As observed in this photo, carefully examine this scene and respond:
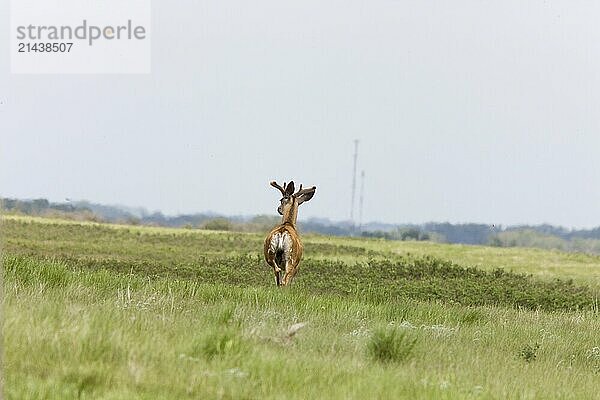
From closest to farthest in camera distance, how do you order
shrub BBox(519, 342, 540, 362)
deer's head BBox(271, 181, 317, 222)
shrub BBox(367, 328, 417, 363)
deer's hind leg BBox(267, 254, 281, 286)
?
1. shrub BBox(367, 328, 417, 363)
2. shrub BBox(519, 342, 540, 362)
3. deer's hind leg BBox(267, 254, 281, 286)
4. deer's head BBox(271, 181, 317, 222)

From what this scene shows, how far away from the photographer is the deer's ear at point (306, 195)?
53.7ft

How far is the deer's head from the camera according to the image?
53.0ft

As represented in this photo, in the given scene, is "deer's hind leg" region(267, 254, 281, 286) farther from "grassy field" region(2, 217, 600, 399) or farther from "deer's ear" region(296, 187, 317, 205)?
"grassy field" region(2, 217, 600, 399)

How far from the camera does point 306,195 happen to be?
16.5 m

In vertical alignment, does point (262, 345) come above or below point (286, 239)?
below

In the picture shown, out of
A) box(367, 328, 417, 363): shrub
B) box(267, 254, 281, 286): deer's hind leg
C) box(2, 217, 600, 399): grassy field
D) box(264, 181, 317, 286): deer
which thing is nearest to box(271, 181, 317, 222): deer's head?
box(264, 181, 317, 286): deer

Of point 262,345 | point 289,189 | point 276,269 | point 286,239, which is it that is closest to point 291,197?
point 289,189

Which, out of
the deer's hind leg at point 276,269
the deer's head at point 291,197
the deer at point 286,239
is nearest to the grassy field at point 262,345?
the deer at point 286,239

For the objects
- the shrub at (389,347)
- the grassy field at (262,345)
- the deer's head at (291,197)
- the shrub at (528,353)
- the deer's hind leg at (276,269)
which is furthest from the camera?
the deer's head at (291,197)

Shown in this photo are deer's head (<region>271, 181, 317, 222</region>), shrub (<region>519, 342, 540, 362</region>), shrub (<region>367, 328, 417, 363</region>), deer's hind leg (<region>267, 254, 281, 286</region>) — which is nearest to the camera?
shrub (<region>367, 328, 417, 363</region>)

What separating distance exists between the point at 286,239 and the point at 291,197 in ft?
2.90

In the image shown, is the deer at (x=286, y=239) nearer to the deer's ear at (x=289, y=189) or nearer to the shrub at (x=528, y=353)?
the deer's ear at (x=289, y=189)

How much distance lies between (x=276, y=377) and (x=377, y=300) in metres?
9.52

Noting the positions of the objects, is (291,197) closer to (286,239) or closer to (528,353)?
(286,239)
